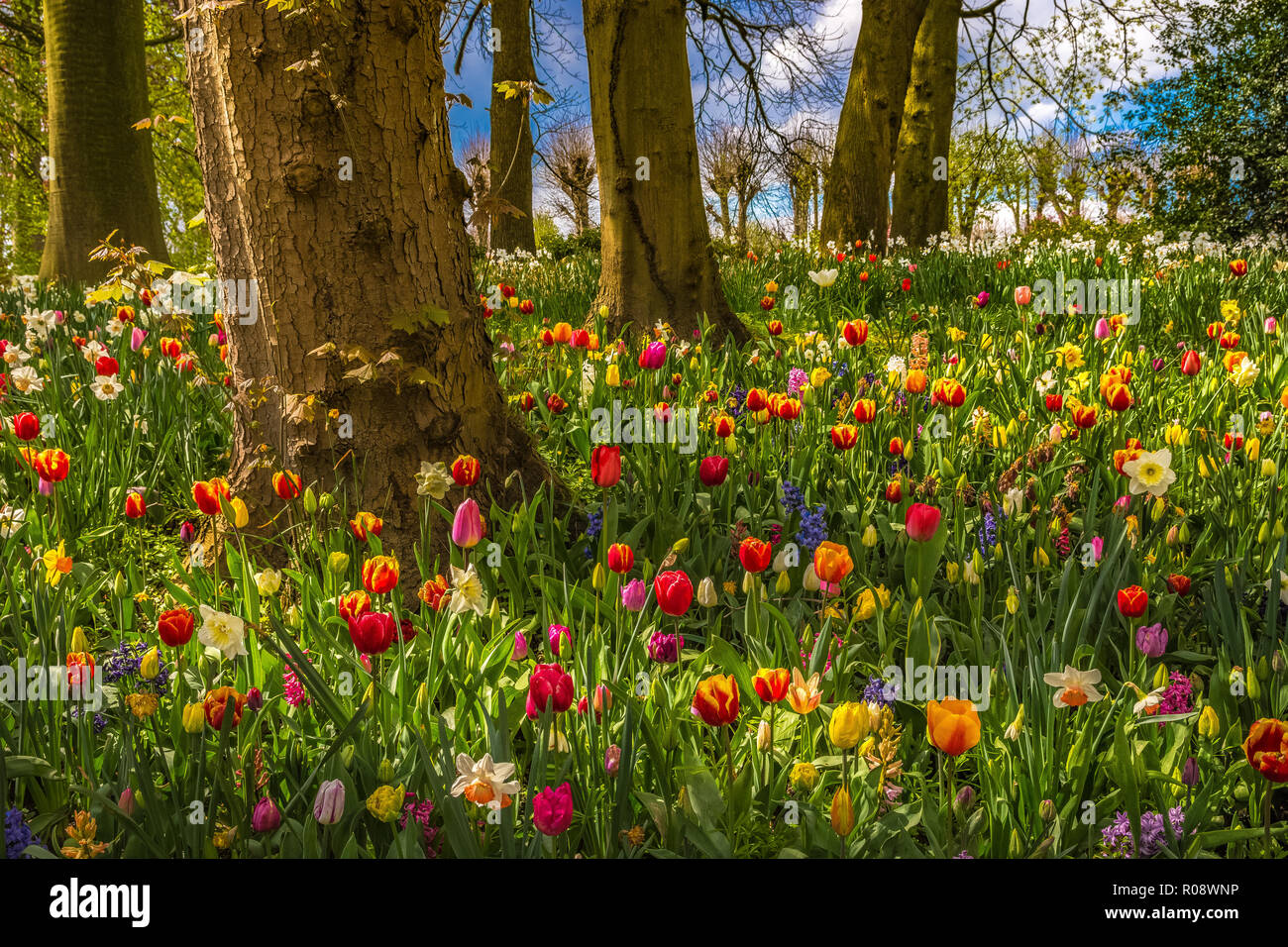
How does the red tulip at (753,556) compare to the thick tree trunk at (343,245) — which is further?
the thick tree trunk at (343,245)

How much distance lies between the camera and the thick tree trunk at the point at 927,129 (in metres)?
11.1

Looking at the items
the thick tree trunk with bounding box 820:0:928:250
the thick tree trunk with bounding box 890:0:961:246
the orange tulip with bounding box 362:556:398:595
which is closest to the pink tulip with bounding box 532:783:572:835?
the orange tulip with bounding box 362:556:398:595

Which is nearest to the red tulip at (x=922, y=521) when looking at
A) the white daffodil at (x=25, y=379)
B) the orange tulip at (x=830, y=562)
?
the orange tulip at (x=830, y=562)

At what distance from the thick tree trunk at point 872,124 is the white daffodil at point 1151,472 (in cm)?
847

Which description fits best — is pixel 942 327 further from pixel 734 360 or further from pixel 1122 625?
pixel 1122 625

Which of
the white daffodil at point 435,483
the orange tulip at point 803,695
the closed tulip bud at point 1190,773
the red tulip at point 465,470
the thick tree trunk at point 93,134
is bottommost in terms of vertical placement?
the closed tulip bud at point 1190,773

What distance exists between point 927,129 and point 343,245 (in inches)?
411

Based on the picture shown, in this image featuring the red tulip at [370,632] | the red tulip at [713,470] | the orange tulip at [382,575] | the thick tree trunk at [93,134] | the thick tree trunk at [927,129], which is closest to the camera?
the red tulip at [370,632]

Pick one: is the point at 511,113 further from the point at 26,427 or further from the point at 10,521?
the point at 10,521

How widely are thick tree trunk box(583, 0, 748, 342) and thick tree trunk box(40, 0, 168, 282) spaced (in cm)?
559

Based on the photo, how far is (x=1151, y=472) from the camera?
2.00 m

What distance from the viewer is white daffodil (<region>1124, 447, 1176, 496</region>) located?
1.98m

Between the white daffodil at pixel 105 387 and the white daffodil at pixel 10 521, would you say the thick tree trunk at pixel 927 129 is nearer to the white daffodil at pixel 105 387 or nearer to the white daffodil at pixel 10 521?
the white daffodil at pixel 105 387

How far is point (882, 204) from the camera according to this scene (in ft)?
33.5
